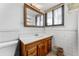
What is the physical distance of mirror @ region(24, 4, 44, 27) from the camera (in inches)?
40.9

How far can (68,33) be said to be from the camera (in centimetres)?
105

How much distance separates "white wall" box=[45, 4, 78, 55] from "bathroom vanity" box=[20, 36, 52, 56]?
104 millimetres

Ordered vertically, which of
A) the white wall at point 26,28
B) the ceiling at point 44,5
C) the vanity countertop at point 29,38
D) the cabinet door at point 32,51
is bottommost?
the cabinet door at point 32,51

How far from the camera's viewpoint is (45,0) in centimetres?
108

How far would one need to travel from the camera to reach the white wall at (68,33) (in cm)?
104

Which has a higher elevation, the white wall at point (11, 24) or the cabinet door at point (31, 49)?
the white wall at point (11, 24)

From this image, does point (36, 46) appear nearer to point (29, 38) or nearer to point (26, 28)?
point (29, 38)

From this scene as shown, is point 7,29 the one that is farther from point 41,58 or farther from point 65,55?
point 65,55

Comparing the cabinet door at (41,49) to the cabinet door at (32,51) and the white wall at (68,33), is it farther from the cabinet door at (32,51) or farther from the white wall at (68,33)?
the white wall at (68,33)

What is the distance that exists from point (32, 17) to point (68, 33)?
1.42 ft

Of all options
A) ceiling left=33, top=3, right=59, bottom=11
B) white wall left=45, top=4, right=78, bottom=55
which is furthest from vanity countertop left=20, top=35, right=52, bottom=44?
ceiling left=33, top=3, right=59, bottom=11

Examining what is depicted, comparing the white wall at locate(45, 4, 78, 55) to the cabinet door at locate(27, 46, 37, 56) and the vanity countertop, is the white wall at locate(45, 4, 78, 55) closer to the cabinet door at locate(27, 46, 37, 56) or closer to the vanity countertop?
the vanity countertop

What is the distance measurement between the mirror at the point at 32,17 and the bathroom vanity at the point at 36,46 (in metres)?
0.16

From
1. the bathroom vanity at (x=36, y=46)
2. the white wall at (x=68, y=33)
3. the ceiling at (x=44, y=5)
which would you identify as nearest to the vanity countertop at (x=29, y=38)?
the bathroom vanity at (x=36, y=46)
